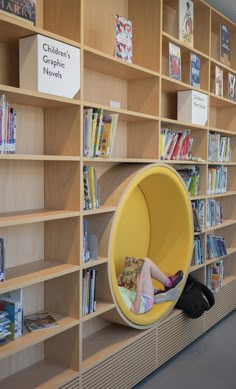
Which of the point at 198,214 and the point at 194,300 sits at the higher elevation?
the point at 198,214

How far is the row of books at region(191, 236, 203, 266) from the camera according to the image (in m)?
3.67

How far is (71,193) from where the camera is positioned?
2.36 metres

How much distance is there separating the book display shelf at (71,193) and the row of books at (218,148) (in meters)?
0.73

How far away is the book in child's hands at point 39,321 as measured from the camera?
223 cm

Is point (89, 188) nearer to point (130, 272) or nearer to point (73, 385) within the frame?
point (130, 272)

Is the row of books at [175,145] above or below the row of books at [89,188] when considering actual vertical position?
above

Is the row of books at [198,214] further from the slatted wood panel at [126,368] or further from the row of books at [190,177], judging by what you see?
the slatted wood panel at [126,368]

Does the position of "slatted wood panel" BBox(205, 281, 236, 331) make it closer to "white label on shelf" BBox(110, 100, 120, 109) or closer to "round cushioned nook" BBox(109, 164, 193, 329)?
"round cushioned nook" BBox(109, 164, 193, 329)

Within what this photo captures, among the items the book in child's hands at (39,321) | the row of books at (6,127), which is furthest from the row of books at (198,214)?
the row of books at (6,127)

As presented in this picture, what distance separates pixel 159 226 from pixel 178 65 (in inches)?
54.3

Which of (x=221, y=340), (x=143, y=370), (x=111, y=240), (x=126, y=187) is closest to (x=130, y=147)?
(x=126, y=187)

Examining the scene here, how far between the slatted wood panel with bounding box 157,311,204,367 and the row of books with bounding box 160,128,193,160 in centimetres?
131

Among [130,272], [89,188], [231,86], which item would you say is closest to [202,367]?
[130,272]

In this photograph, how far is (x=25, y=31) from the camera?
1.99 m
